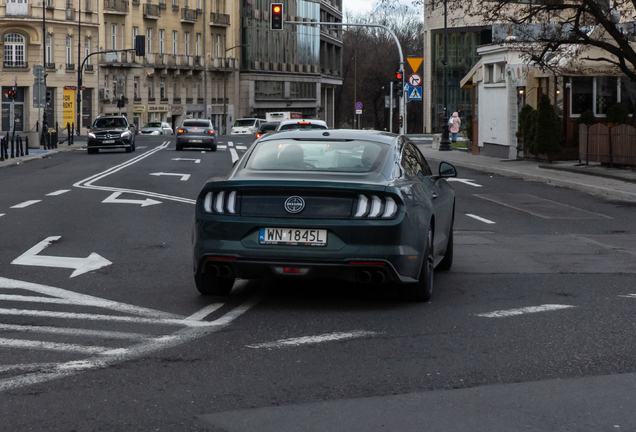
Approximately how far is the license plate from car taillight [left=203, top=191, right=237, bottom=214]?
33cm

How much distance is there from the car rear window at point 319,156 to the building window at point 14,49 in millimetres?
67799

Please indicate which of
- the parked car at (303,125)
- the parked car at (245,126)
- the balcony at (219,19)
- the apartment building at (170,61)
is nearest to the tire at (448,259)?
the parked car at (303,125)

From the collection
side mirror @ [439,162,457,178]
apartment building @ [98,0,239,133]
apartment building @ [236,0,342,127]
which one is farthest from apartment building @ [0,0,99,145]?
side mirror @ [439,162,457,178]

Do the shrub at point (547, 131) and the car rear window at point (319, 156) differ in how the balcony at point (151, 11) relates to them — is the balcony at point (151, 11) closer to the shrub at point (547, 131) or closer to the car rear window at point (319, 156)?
the shrub at point (547, 131)

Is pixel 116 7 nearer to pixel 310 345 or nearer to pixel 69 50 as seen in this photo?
pixel 69 50

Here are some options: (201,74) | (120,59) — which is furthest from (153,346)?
(201,74)

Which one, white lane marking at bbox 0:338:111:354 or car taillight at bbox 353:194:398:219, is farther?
car taillight at bbox 353:194:398:219

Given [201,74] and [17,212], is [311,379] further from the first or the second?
[201,74]

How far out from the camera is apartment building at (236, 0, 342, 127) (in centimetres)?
10331

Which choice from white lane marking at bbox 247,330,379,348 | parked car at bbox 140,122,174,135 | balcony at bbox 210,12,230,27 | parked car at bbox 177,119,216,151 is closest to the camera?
white lane marking at bbox 247,330,379,348

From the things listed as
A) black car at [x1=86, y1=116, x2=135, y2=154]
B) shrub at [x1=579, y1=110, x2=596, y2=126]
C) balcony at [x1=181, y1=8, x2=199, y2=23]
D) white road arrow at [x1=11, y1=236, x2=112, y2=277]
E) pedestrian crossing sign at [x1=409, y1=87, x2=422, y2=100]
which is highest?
balcony at [x1=181, y1=8, x2=199, y2=23]

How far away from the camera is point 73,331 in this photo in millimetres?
6863

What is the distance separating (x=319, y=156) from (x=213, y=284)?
1.33m

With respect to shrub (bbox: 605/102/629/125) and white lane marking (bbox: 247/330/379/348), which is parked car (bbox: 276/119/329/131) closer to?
shrub (bbox: 605/102/629/125)
